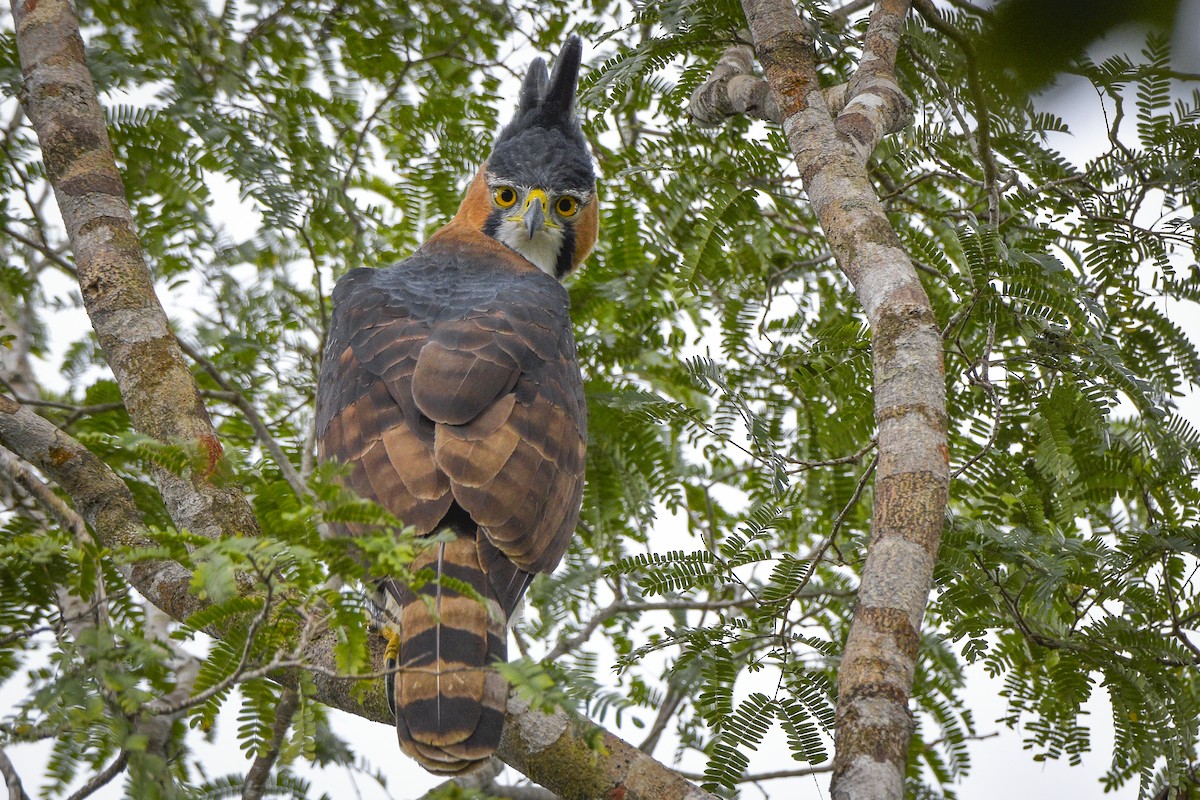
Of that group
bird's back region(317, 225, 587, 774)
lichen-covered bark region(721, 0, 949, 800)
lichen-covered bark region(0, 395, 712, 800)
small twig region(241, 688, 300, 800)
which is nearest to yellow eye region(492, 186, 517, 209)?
bird's back region(317, 225, 587, 774)

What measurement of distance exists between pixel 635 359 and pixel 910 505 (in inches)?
94.1

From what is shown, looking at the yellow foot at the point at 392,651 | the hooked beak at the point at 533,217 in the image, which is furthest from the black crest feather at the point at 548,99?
the yellow foot at the point at 392,651

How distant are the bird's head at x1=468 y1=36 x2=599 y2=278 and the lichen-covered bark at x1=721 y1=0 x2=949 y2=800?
1.65m

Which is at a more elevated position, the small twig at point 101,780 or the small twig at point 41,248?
the small twig at point 41,248

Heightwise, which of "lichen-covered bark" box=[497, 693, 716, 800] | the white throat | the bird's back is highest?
the white throat

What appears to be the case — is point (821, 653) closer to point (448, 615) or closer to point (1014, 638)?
point (1014, 638)

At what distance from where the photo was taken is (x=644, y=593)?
3.16 metres

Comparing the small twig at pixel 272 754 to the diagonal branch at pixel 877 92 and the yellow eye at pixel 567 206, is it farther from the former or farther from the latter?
the yellow eye at pixel 567 206

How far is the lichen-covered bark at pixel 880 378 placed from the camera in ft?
6.80

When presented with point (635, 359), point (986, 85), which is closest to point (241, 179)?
point (635, 359)

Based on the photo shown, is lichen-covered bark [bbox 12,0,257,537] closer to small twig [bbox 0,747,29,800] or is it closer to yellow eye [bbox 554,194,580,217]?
small twig [bbox 0,747,29,800]

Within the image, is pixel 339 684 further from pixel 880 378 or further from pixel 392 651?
pixel 880 378

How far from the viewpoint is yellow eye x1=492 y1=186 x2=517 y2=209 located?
5234mm

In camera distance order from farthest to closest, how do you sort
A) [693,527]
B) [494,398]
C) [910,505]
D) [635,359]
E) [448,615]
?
[693,527] → [635,359] → [494,398] → [448,615] → [910,505]
